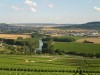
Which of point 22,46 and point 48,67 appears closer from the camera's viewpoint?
point 48,67

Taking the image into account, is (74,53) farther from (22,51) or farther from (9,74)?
(9,74)

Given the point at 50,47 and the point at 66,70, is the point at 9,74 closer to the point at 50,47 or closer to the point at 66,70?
the point at 66,70

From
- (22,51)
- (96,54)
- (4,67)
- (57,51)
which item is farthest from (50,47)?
(4,67)

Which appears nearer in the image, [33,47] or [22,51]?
[22,51]

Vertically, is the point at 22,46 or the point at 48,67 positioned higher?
the point at 48,67

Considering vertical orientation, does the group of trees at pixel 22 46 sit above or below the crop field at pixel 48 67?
below

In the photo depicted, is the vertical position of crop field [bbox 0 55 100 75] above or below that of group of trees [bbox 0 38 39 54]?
above

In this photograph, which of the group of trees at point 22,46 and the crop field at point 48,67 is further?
the group of trees at point 22,46

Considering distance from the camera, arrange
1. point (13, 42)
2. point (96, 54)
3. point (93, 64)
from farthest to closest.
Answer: point (13, 42) < point (96, 54) < point (93, 64)

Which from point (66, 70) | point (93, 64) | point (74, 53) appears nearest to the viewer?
point (66, 70)

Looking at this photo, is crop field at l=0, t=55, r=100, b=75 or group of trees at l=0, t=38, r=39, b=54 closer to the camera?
crop field at l=0, t=55, r=100, b=75
